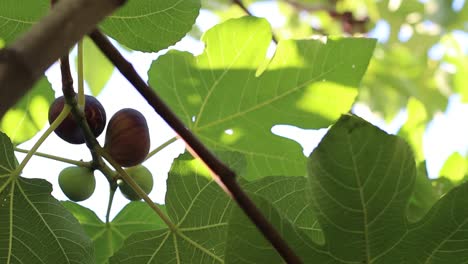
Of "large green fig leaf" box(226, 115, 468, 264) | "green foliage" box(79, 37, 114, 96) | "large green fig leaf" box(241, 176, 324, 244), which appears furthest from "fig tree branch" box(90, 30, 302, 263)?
"green foliage" box(79, 37, 114, 96)

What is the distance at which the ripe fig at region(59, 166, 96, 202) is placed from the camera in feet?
3.85

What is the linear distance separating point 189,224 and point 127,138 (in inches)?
6.8

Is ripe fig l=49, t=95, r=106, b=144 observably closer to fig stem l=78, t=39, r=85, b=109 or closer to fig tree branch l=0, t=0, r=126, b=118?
fig stem l=78, t=39, r=85, b=109

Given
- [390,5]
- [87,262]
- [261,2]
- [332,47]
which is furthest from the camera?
[261,2]

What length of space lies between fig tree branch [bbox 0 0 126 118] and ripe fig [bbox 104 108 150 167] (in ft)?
2.28

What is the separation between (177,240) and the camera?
1.13m

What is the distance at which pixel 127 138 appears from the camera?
116cm

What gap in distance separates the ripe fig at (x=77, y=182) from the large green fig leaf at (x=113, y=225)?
0.20 meters

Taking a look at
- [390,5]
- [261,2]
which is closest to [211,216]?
[390,5]

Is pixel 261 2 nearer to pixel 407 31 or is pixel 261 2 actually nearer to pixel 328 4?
pixel 328 4

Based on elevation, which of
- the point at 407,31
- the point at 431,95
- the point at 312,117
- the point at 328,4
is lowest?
the point at 312,117

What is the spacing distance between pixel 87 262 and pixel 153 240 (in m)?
0.11

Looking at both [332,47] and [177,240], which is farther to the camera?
[332,47]

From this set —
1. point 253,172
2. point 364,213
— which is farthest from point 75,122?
point 364,213
